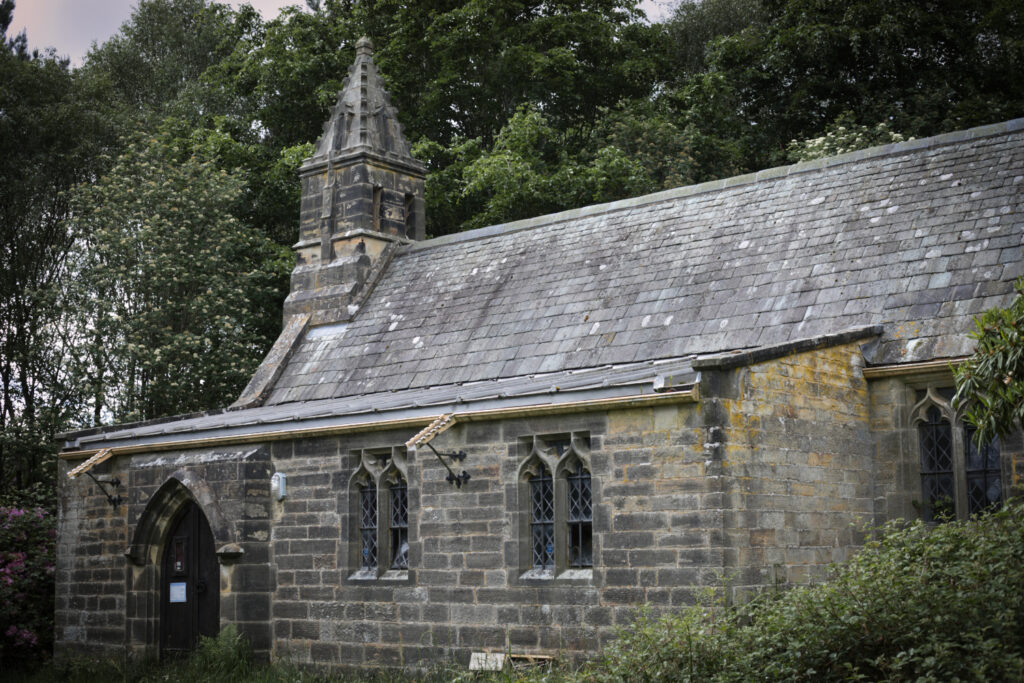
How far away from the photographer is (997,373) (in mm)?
9547

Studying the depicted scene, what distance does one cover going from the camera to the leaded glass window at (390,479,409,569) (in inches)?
584

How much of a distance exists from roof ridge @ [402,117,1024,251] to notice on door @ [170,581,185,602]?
26.6 feet

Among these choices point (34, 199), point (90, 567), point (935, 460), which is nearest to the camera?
point (935, 460)

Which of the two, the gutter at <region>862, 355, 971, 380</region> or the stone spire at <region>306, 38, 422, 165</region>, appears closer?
the gutter at <region>862, 355, 971, 380</region>

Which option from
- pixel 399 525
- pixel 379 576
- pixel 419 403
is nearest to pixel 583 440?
pixel 419 403

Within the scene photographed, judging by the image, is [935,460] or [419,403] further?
[419,403]

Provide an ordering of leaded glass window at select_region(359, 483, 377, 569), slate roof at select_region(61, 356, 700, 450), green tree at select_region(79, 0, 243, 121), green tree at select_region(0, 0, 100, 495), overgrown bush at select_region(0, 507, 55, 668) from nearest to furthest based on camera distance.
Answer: slate roof at select_region(61, 356, 700, 450), leaded glass window at select_region(359, 483, 377, 569), overgrown bush at select_region(0, 507, 55, 668), green tree at select_region(0, 0, 100, 495), green tree at select_region(79, 0, 243, 121)

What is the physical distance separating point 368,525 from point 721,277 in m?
5.91

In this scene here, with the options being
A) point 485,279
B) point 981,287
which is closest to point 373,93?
point 485,279

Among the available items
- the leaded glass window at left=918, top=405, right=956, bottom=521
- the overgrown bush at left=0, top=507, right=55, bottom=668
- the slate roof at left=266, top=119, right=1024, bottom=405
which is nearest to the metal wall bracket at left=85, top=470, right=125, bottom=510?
the overgrown bush at left=0, top=507, right=55, bottom=668

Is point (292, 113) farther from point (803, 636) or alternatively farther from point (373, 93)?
point (803, 636)

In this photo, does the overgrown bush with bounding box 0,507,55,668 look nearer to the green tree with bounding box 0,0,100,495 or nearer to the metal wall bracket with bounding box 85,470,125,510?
the metal wall bracket with bounding box 85,470,125,510

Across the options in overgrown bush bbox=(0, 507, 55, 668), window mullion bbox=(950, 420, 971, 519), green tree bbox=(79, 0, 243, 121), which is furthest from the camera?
green tree bbox=(79, 0, 243, 121)

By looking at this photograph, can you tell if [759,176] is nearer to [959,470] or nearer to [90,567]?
[959,470]
